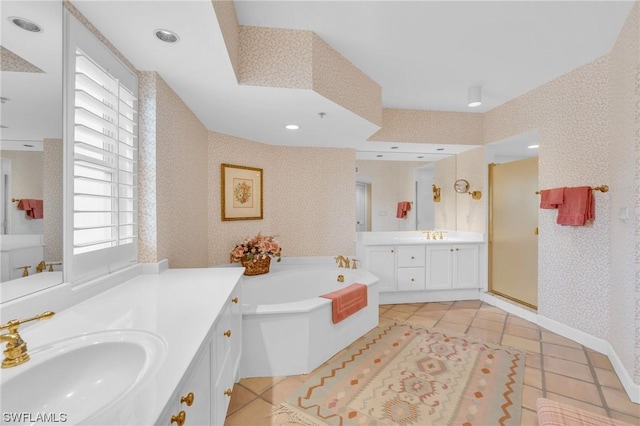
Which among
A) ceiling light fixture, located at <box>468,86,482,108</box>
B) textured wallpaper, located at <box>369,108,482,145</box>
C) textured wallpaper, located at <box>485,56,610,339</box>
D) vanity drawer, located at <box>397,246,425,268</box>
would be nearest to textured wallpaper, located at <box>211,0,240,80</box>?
textured wallpaper, located at <box>369,108,482,145</box>

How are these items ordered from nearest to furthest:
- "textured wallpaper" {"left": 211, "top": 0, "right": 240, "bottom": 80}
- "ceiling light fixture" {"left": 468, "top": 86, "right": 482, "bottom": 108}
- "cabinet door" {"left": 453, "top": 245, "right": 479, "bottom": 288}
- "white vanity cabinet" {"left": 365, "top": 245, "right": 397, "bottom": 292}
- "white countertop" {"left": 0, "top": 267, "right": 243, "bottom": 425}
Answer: "white countertop" {"left": 0, "top": 267, "right": 243, "bottom": 425} < "textured wallpaper" {"left": 211, "top": 0, "right": 240, "bottom": 80} < "ceiling light fixture" {"left": 468, "top": 86, "right": 482, "bottom": 108} < "white vanity cabinet" {"left": 365, "top": 245, "right": 397, "bottom": 292} < "cabinet door" {"left": 453, "top": 245, "right": 479, "bottom": 288}

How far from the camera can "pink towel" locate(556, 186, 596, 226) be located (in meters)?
2.33

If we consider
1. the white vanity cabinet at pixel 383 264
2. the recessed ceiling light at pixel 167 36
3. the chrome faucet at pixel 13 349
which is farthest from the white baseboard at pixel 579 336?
the recessed ceiling light at pixel 167 36

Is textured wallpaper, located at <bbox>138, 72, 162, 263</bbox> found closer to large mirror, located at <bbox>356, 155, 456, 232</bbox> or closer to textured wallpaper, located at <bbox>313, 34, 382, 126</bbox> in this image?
textured wallpaper, located at <bbox>313, 34, 382, 126</bbox>

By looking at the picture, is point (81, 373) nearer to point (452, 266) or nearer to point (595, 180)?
point (595, 180)

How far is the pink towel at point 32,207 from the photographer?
1019 mm

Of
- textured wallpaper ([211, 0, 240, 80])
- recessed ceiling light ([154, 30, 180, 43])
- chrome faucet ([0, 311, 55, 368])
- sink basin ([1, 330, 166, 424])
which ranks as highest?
textured wallpaper ([211, 0, 240, 80])

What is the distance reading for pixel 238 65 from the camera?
189 cm

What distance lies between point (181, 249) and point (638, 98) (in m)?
3.32

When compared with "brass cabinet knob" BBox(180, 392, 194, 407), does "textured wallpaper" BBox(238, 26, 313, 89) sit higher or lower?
higher

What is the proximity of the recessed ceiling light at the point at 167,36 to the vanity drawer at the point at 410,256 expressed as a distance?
3.06 meters

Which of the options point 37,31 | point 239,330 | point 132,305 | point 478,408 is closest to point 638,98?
point 478,408

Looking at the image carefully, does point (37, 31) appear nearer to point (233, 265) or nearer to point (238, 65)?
point (238, 65)

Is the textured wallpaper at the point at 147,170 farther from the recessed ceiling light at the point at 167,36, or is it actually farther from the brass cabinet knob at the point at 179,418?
the brass cabinet knob at the point at 179,418
